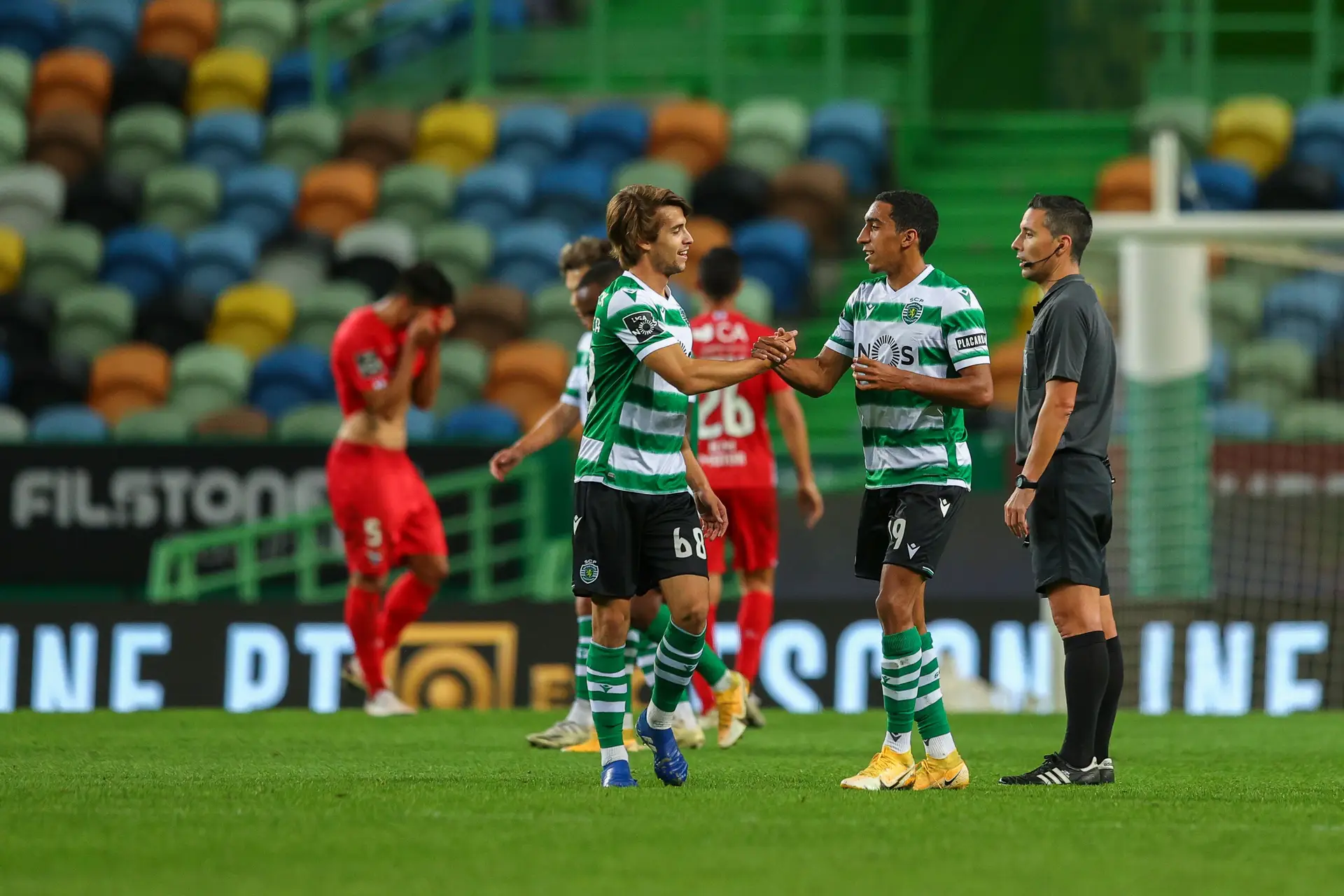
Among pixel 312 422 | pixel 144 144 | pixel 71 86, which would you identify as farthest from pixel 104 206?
pixel 312 422

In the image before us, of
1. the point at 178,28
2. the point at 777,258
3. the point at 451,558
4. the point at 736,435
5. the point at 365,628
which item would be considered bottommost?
Answer: the point at 365,628

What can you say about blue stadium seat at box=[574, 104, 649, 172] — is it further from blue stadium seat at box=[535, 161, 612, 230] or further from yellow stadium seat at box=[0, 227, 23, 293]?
yellow stadium seat at box=[0, 227, 23, 293]

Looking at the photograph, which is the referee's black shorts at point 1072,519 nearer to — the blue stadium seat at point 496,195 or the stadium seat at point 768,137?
the stadium seat at point 768,137

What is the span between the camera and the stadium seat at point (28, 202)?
17281 mm

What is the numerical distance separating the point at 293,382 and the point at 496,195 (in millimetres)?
2968

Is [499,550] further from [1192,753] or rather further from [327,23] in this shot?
[327,23]

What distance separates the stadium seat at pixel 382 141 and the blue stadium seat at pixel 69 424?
427 centimetres

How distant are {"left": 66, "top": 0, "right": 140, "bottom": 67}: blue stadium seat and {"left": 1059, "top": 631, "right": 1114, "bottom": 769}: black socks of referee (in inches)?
608

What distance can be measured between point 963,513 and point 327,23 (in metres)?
9.97

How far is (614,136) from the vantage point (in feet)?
57.8

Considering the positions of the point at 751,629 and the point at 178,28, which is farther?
the point at 178,28

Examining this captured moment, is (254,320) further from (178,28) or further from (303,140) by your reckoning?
(178,28)

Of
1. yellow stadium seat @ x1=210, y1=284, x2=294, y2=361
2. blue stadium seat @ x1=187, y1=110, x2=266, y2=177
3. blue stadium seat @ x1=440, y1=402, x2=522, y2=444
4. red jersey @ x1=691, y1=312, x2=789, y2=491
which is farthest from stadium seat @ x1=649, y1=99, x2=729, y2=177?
red jersey @ x1=691, y1=312, x2=789, y2=491

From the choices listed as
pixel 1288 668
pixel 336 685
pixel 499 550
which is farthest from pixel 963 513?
pixel 336 685
